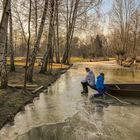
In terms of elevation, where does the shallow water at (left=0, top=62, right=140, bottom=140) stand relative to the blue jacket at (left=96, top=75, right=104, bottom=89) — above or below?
below

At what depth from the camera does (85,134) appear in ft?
31.2

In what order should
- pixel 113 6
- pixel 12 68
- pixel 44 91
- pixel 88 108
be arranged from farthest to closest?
pixel 113 6 < pixel 12 68 < pixel 44 91 < pixel 88 108

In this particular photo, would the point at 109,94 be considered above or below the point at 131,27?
below

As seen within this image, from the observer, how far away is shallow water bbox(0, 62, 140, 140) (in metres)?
9.40

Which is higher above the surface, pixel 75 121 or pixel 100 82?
A: pixel 100 82

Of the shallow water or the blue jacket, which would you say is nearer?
the shallow water

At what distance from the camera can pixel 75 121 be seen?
11.2 m

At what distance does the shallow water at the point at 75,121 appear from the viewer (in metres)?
9.40

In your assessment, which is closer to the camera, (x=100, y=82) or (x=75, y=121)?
(x=75, y=121)

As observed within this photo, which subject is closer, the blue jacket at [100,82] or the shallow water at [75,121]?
the shallow water at [75,121]

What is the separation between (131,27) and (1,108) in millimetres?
57648

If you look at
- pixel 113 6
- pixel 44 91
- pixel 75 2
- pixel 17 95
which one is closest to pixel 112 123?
pixel 17 95

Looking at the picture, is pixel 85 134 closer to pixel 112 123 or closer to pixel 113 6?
pixel 112 123

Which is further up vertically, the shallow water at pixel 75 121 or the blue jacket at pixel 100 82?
the blue jacket at pixel 100 82
